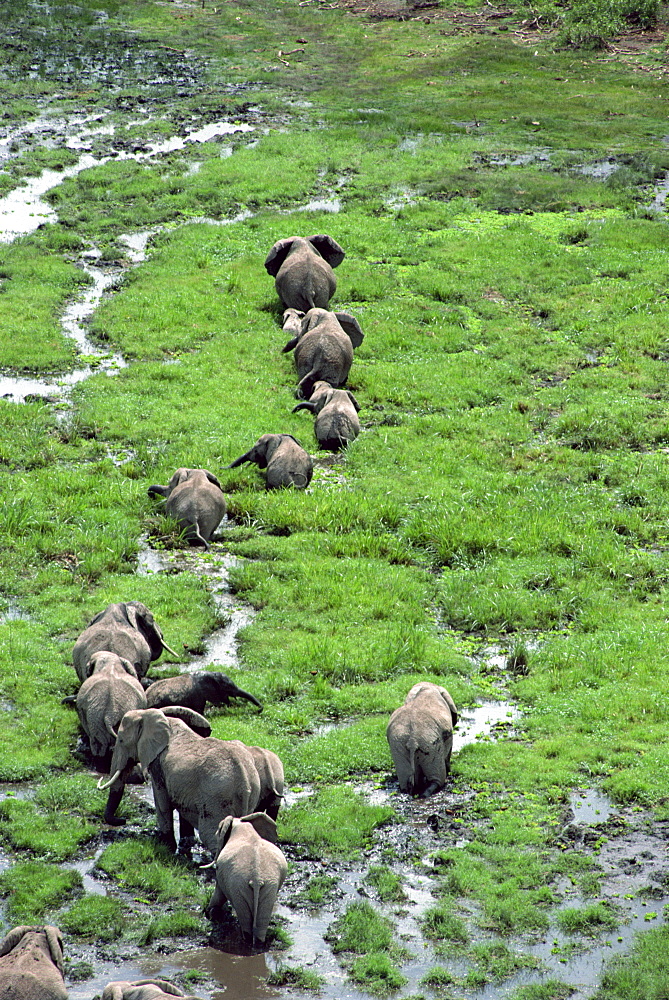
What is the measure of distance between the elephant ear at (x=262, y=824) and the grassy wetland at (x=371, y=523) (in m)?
0.48

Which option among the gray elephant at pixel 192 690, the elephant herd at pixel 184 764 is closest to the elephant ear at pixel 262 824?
the elephant herd at pixel 184 764

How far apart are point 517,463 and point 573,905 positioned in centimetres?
829

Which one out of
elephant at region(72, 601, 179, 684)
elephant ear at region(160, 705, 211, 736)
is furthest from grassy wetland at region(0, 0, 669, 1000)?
elephant ear at region(160, 705, 211, 736)

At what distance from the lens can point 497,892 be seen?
28.5 feet

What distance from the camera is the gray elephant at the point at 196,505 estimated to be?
13.9 m

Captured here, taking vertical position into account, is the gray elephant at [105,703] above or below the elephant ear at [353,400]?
above

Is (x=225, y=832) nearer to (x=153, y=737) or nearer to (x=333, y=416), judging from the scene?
(x=153, y=737)

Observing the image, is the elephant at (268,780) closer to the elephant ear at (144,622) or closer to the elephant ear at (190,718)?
the elephant ear at (190,718)

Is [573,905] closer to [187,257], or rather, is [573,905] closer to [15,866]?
[15,866]

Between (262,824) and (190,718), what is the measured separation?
1.34 meters

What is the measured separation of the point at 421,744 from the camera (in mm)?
9773

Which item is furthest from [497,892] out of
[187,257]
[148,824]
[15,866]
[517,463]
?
[187,257]

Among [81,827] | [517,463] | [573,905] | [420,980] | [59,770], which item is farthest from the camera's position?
[517,463]

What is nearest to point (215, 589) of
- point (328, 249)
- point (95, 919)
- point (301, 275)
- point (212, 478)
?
point (212, 478)
